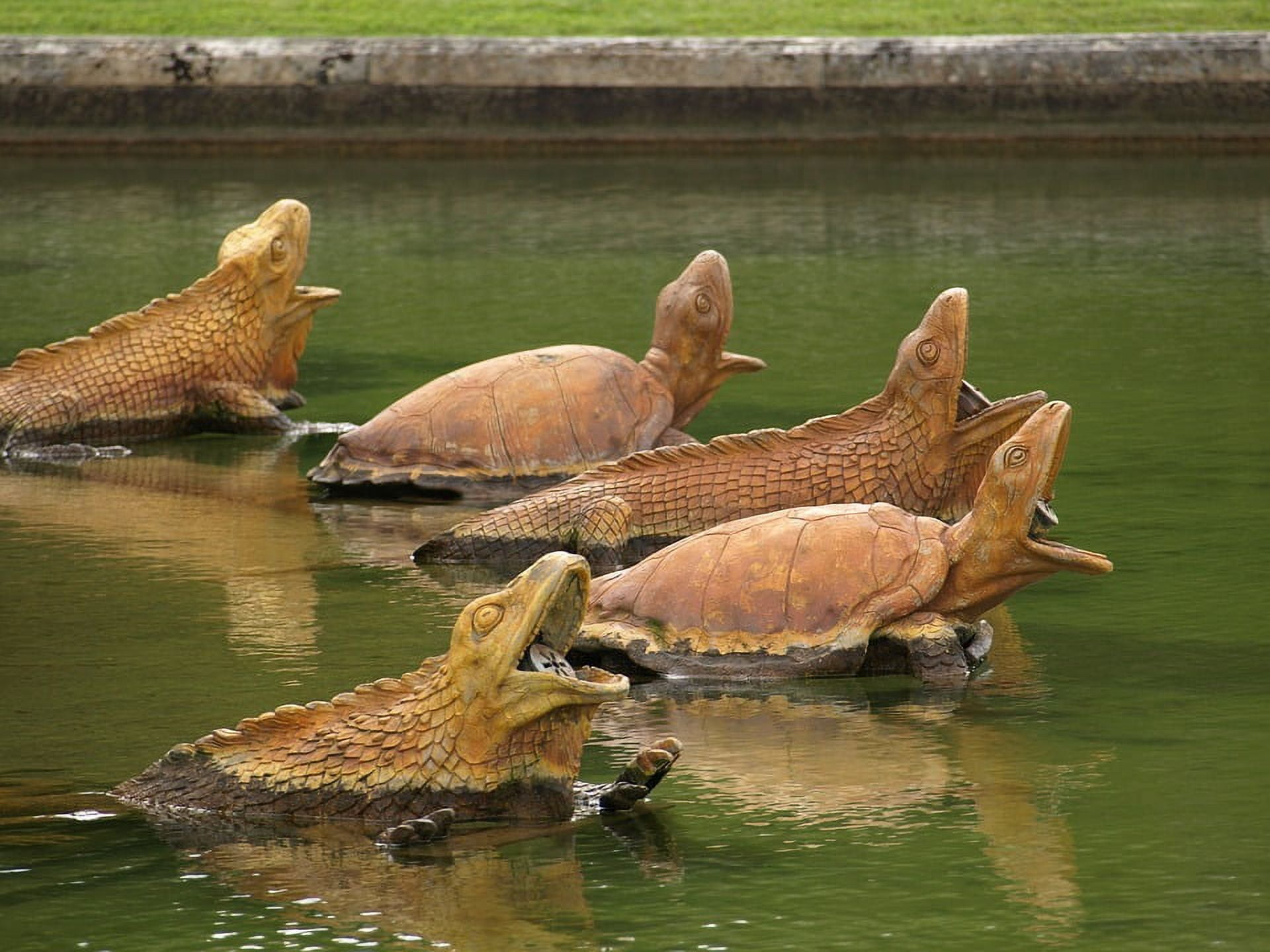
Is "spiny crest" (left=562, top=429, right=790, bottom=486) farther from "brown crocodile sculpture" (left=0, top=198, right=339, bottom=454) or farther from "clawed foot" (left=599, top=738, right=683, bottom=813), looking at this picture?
"brown crocodile sculpture" (left=0, top=198, right=339, bottom=454)

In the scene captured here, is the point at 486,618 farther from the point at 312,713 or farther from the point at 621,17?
the point at 621,17

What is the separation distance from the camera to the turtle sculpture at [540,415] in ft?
41.6

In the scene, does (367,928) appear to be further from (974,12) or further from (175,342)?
(974,12)

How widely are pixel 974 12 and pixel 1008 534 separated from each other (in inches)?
842

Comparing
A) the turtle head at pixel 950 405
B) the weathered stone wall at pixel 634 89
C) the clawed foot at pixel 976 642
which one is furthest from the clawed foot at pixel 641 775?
the weathered stone wall at pixel 634 89

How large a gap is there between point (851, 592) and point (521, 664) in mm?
2063

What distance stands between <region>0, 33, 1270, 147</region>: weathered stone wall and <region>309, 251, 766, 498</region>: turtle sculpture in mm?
14872

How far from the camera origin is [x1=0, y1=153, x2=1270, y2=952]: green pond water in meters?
6.73

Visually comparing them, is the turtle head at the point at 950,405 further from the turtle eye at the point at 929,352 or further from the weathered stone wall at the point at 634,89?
the weathered stone wall at the point at 634,89

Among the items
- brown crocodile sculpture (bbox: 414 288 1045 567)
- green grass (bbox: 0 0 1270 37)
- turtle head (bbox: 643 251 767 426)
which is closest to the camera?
brown crocodile sculpture (bbox: 414 288 1045 567)

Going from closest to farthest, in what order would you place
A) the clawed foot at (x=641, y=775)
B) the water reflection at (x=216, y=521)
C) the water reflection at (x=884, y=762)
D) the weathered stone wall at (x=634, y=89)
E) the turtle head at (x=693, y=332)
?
the water reflection at (x=884, y=762), the clawed foot at (x=641, y=775), the water reflection at (x=216, y=521), the turtle head at (x=693, y=332), the weathered stone wall at (x=634, y=89)

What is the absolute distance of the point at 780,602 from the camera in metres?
8.97

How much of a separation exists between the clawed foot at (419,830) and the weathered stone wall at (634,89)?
2111 centimetres

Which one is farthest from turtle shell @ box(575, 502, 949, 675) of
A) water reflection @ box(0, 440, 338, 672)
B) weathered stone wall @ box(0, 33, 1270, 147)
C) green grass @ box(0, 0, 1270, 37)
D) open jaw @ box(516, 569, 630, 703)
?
green grass @ box(0, 0, 1270, 37)
